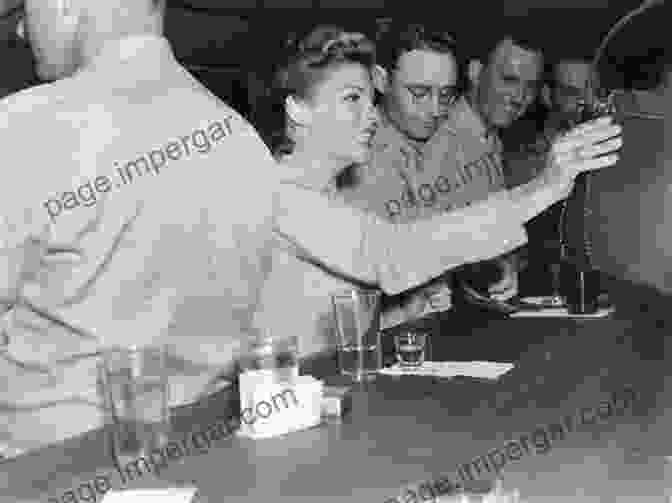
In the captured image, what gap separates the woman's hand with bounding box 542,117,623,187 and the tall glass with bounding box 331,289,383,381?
513 millimetres

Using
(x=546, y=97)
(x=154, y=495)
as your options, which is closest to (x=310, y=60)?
(x=154, y=495)

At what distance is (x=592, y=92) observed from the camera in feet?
7.90

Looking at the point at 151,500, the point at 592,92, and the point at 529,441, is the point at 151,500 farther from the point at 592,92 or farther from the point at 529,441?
the point at 592,92

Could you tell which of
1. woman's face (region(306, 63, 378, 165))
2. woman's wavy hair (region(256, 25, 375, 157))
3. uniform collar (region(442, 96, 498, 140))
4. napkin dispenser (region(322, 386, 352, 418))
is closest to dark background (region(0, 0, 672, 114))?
uniform collar (region(442, 96, 498, 140))

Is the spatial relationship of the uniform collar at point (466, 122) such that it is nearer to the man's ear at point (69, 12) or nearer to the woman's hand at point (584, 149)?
the woman's hand at point (584, 149)

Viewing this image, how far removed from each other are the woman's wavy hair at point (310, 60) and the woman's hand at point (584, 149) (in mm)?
747

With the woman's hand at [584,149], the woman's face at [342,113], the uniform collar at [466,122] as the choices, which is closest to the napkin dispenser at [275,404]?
the woman's hand at [584,149]

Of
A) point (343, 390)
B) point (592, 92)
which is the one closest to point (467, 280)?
point (592, 92)

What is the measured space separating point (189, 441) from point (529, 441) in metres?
0.55

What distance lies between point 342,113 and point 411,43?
3.31 feet

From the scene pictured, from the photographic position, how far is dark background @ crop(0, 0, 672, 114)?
23.9 feet

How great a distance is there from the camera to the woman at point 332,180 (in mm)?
2219

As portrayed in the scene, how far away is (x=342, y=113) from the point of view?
8.99 feet

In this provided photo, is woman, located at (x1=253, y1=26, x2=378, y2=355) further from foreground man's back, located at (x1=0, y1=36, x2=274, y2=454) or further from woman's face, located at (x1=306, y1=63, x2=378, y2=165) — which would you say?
foreground man's back, located at (x1=0, y1=36, x2=274, y2=454)
